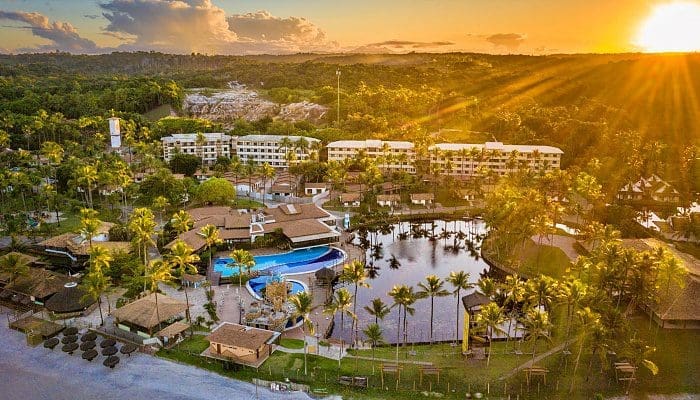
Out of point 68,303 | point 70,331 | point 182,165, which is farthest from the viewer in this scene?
point 182,165

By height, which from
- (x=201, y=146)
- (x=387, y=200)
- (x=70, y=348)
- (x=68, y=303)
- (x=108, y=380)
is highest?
(x=201, y=146)

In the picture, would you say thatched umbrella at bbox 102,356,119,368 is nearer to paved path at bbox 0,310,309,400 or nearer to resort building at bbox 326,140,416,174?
paved path at bbox 0,310,309,400

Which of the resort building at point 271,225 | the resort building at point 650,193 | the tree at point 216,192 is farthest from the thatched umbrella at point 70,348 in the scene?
the resort building at point 650,193

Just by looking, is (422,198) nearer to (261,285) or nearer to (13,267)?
(261,285)

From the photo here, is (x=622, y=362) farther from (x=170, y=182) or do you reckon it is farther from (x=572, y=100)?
(x=572, y=100)

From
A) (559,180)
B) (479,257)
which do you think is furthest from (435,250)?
(559,180)

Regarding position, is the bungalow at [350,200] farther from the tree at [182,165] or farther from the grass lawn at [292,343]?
the grass lawn at [292,343]

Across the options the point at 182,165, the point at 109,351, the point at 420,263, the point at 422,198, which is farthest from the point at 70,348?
the point at 182,165

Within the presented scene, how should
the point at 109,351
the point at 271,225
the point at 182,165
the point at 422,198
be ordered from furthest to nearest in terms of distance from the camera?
the point at 182,165 → the point at 422,198 → the point at 271,225 → the point at 109,351
